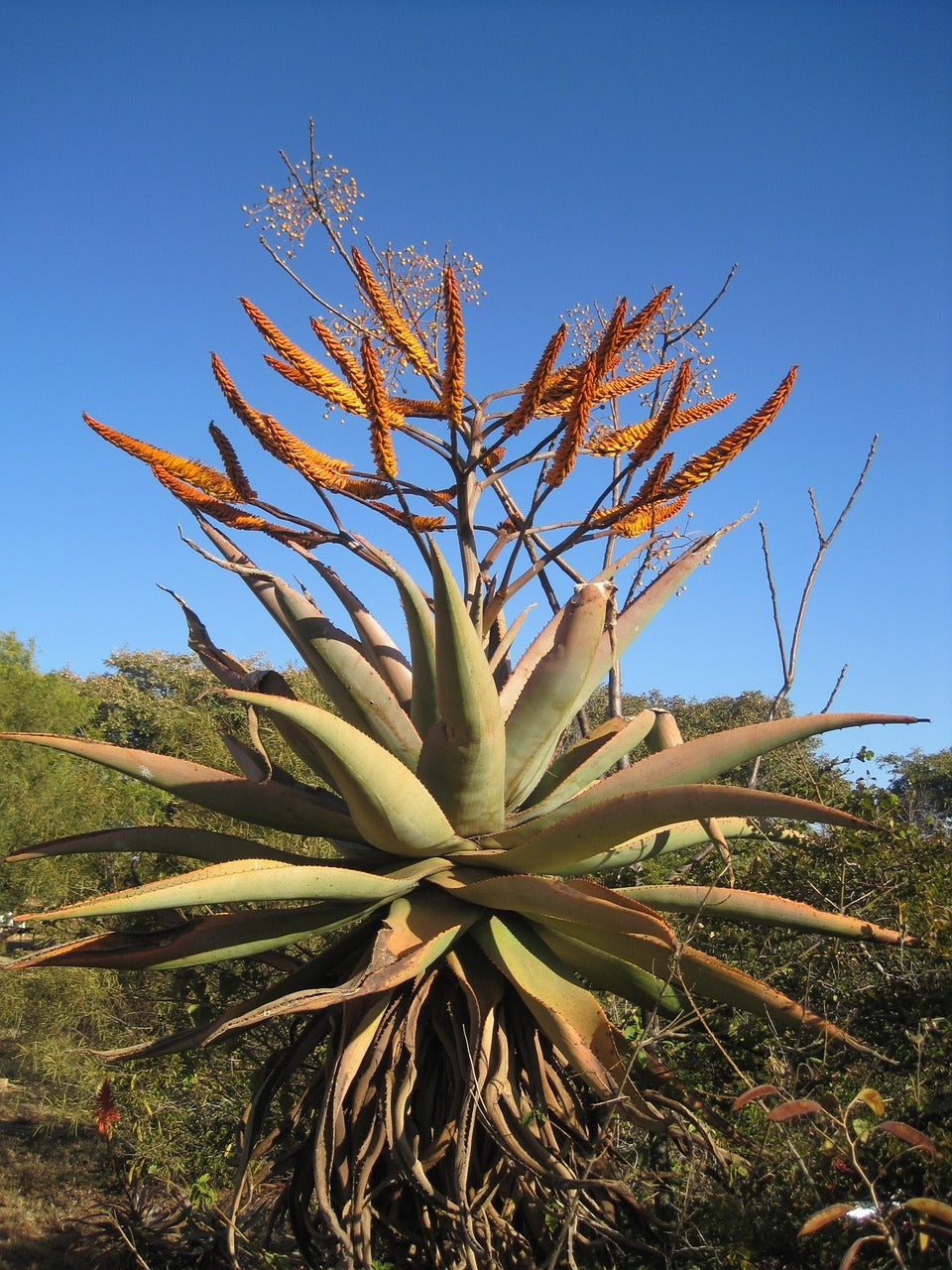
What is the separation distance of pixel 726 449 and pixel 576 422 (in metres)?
0.46

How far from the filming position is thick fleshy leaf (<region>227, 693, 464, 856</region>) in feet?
8.57

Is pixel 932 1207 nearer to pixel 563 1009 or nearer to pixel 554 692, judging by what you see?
pixel 563 1009

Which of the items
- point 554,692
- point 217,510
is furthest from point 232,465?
point 554,692

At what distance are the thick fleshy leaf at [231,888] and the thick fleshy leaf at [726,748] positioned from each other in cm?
88

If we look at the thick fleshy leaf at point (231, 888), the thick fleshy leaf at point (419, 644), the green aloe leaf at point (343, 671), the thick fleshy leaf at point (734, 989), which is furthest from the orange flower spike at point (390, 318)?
the thick fleshy leaf at point (734, 989)

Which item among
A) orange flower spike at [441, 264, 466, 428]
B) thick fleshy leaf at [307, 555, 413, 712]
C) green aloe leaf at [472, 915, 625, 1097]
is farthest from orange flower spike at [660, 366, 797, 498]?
green aloe leaf at [472, 915, 625, 1097]

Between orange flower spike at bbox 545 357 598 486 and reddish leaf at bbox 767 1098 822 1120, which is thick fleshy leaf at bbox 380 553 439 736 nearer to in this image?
orange flower spike at bbox 545 357 598 486

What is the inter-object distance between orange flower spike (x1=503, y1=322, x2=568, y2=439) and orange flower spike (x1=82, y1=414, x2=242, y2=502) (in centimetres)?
96

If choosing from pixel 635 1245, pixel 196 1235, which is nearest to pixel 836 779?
pixel 635 1245

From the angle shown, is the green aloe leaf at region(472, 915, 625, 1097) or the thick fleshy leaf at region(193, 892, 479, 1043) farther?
the green aloe leaf at region(472, 915, 625, 1097)

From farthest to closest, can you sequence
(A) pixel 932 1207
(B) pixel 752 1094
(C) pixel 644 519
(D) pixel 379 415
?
1. (C) pixel 644 519
2. (D) pixel 379 415
3. (B) pixel 752 1094
4. (A) pixel 932 1207

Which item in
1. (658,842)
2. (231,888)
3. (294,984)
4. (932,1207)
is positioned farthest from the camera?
(658,842)

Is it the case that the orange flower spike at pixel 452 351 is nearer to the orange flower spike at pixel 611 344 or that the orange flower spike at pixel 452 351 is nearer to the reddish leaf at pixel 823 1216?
the orange flower spike at pixel 611 344

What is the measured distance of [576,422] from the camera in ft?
9.86
